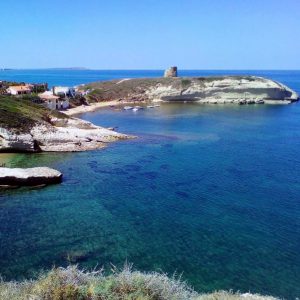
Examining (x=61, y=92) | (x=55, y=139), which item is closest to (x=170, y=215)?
(x=55, y=139)

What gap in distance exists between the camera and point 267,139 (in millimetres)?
54438

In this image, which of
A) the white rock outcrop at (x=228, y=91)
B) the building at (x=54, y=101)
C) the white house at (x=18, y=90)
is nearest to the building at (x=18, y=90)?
the white house at (x=18, y=90)

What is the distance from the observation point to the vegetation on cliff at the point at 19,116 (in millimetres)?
44781

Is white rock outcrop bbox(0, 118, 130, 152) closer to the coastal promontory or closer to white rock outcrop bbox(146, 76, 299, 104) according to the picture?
the coastal promontory

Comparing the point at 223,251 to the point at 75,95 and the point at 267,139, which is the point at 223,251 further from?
the point at 75,95

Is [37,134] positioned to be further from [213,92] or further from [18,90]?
[213,92]

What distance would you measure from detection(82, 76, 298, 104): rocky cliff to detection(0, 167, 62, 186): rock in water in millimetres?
72721

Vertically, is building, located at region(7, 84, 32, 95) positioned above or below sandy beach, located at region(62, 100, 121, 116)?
above

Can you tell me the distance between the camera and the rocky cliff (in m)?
106

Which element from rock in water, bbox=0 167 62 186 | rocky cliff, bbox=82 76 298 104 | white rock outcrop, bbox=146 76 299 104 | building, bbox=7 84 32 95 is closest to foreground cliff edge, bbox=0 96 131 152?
rock in water, bbox=0 167 62 186

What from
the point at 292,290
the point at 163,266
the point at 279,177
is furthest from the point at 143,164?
the point at 292,290

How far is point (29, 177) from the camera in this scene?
31.9 meters

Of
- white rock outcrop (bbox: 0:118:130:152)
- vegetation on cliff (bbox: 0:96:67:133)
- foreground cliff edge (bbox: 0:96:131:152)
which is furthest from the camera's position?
Answer: vegetation on cliff (bbox: 0:96:67:133)

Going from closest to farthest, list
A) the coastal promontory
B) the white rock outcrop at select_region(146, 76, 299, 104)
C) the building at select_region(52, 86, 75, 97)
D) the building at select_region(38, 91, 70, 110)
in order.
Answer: the building at select_region(38, 91, 70, 110) → the building at select_region(52, 86, 75, 97) → the coastal promontory → the white rock outcrop at select_region(146, 76, 299, 104)
